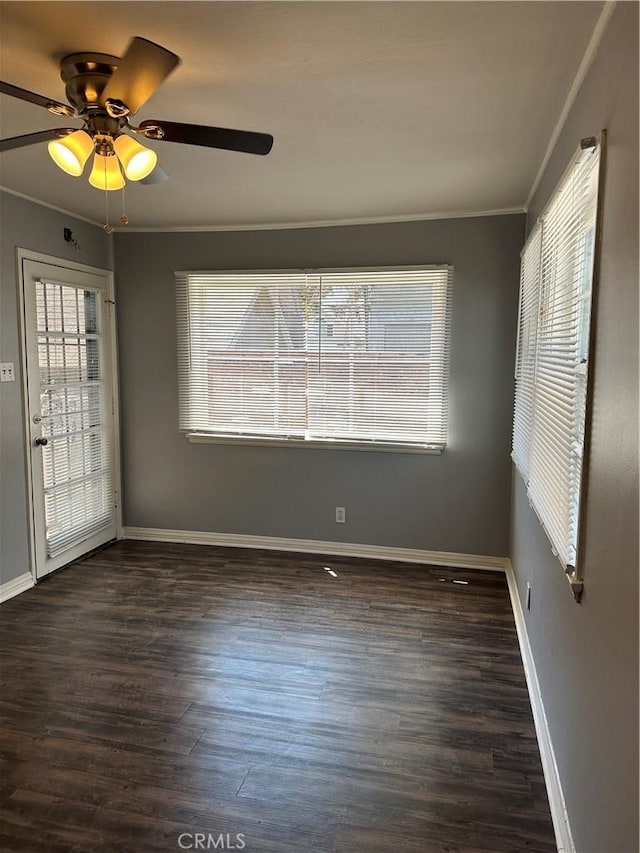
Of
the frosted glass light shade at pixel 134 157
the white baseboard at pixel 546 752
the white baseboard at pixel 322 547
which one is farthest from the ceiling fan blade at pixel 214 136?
the white baseboard at pixel 322 547

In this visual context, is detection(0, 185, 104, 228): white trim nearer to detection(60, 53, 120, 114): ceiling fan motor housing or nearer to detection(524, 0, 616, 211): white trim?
detection(60, 53, 120, 114): ceiling fan motor housing

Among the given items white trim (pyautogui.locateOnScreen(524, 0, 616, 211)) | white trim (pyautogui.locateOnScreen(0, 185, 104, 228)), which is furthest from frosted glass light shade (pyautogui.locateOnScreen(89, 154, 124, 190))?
white trim (pyautogui.locateOnScreen(524, 0, 616, 211))

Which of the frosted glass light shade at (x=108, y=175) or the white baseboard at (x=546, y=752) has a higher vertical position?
the frosted glass light shade at (x=108, y=175)

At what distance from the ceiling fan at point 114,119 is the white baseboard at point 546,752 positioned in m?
2.34

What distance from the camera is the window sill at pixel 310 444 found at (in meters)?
3.97

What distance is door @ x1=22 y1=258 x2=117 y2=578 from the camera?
11.9 feet

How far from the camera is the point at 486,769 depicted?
2.03 metres

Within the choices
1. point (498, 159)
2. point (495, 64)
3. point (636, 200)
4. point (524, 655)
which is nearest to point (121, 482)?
point (524, 655)

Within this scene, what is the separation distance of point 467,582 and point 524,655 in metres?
0.99

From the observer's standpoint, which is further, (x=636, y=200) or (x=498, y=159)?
(x=498, y=159)

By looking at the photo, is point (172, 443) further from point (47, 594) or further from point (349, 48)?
point (349, 48)

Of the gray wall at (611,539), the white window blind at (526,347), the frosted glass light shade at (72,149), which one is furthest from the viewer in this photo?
the white window blind at (526,347)

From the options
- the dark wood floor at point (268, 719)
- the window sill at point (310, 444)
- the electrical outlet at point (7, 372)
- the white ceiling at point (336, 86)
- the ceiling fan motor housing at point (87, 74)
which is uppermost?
the white ceiling at point (336, 86)

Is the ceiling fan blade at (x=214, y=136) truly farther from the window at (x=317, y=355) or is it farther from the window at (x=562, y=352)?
the window at (x=317, y=355)
